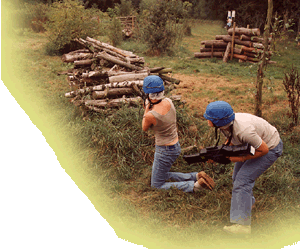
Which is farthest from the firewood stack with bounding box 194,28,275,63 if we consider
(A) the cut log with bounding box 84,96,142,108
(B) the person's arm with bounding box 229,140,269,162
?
(B) the person's arm with bounding box 229,140,269,162

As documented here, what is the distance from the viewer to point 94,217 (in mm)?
3963

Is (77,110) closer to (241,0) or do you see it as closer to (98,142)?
(98,142)

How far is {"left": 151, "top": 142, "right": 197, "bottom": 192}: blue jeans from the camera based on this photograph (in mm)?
4301

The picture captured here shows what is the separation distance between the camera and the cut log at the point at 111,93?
22.2ft

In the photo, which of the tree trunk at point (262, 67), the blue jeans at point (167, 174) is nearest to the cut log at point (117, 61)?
the tree trunk at point (262, 67)

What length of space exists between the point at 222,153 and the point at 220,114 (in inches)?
21.2

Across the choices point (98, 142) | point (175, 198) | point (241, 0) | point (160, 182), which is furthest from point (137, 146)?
point (241, 0)

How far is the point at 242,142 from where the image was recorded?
3451 millimetres

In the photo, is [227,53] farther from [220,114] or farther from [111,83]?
[220,114]

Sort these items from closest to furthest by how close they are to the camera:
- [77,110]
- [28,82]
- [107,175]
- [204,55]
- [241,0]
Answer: [107,175]
[77,110]
[28,82]
[204,55]
[241,0]

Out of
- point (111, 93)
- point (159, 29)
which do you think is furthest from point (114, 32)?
point (111, 93)

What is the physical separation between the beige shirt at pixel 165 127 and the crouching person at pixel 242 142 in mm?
760

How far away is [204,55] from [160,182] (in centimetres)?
1304

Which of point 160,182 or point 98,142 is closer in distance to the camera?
point 160,182
